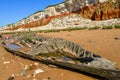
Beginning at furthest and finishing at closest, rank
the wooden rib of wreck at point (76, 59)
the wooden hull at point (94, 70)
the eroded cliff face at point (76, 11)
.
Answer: the eroded cliff face at point (76, 11)
the wooden rib of wreck at point (76, 59)
the wooden hull at point (94, 70)

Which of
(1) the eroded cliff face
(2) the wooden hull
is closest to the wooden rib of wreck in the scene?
(2) the wooden hull

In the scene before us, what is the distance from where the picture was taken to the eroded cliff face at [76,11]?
43891 mm

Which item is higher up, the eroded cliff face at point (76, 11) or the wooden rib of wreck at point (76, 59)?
the eroded cliff face at point (76, 11)

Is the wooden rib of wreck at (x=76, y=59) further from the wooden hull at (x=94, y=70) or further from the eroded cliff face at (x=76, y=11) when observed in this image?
the eroded cliff face at (x=76, y=11)

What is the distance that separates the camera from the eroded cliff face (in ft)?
144

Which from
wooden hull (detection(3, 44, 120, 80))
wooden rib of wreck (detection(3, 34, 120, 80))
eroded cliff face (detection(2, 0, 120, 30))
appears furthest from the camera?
eroded cliff face (detection(2, 0, 120, 30))

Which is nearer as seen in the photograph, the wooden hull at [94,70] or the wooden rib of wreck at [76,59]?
the wooden hull at [94,70]

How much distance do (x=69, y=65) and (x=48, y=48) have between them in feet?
16.2

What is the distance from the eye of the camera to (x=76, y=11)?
51.5 m

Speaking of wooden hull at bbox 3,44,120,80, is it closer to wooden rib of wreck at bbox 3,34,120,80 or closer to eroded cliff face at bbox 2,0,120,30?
wooden rib of wreck at bbox 3,34,120,80

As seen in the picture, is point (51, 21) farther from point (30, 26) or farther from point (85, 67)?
point (85, 67)

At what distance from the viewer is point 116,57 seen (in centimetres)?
1309

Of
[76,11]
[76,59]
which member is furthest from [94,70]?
[76,11]

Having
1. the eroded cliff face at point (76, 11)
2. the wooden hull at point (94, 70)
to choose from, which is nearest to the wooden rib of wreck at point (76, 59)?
the wooden hull at point (94, 70)
